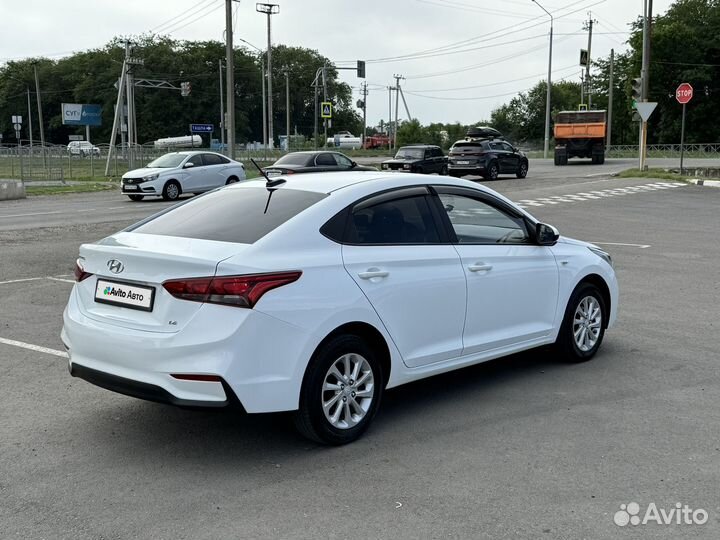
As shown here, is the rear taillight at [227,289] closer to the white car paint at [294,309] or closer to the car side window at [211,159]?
the white car paint at [294,309]

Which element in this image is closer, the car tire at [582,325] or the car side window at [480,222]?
the car side window at [480,222]

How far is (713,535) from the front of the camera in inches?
147

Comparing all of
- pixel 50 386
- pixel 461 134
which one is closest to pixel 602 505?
pixel 50 386

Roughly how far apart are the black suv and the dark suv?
573mm

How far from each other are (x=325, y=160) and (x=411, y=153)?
24.9 ft

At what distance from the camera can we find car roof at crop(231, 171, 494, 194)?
534cm

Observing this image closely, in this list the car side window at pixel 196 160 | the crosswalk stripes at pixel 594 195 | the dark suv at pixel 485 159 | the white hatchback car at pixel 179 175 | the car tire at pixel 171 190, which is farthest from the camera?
the dark suv at pixel 485 159

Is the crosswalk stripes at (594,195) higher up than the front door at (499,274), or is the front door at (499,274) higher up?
the front door at (499,274)

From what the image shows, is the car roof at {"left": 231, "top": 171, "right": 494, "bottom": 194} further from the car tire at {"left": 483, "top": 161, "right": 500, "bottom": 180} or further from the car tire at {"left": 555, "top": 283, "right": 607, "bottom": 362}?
the car tire at {"left": 483, "top": 161, "right": 500, "bottom": 180}

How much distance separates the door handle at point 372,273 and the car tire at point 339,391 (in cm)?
36

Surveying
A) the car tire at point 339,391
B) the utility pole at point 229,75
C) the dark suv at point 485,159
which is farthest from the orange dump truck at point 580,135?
the car tire at point 339,391

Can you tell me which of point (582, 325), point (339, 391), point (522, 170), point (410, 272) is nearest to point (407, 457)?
point (339, 391)

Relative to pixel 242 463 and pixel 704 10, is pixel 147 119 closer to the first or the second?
pixel 704 10

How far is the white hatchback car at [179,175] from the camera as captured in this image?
25.4 m
